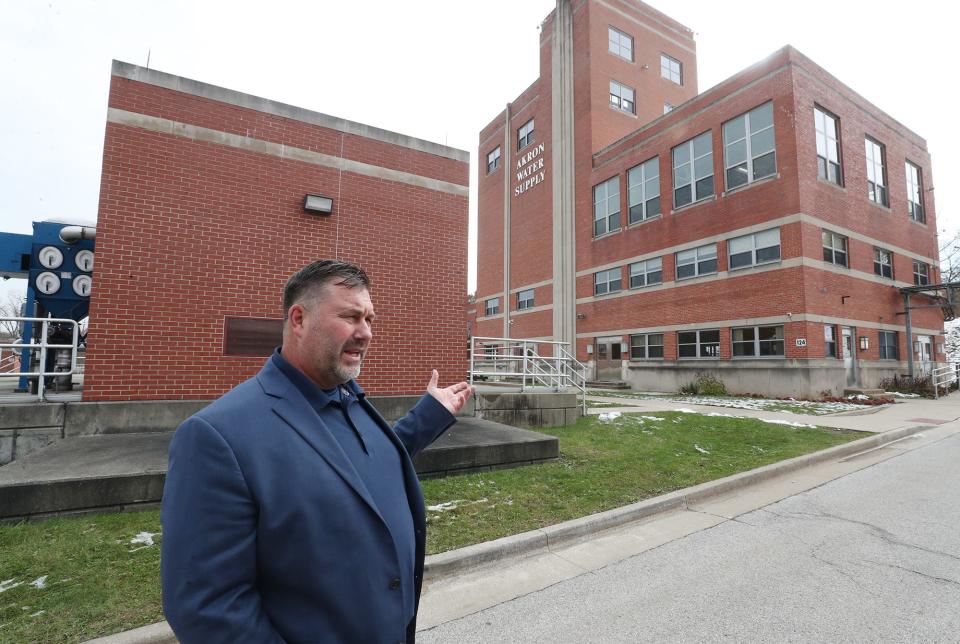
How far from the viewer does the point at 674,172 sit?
23.9m

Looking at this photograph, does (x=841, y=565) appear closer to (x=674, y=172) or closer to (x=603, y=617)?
Result: (x=603, y=617)

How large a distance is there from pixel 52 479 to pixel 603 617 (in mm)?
4846

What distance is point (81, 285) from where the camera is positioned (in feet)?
24.2

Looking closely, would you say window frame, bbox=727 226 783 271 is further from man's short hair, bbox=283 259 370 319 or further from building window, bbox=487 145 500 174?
building window, bbox=487 145 500 174

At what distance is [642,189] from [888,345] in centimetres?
1384

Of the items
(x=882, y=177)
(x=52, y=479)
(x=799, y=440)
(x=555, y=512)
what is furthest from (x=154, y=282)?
(x=882, y=177)

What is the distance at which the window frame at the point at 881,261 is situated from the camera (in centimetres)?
2166

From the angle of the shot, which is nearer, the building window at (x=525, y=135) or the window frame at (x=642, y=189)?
the window frame at (x=642, y=189)

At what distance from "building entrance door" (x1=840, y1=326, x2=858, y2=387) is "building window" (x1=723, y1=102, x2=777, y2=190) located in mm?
7485

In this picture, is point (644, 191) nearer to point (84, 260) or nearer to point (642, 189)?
point (642, 189)

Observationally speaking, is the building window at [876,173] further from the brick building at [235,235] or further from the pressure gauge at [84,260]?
the pressure gauge at [84,260]

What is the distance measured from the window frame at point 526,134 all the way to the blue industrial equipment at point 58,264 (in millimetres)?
30996

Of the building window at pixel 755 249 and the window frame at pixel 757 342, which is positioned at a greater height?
the building window at pixel 755 249

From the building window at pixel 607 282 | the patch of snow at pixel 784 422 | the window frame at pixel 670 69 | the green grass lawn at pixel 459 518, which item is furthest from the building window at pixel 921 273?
the green grass lawn at pixel 459 518
